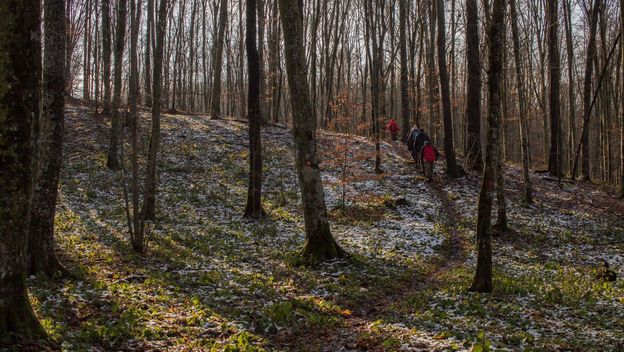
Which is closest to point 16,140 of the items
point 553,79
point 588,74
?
point 553,79

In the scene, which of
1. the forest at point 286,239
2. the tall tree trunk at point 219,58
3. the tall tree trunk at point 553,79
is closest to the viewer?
the forest at point 286,239

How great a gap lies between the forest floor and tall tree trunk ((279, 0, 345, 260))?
0.58m

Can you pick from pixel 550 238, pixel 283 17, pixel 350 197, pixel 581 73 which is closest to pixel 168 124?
pixel 350 197

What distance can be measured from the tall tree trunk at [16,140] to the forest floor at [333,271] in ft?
2.18

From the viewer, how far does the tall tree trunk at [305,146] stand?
1048 centimetres

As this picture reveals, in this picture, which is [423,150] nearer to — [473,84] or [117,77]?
[473,84]

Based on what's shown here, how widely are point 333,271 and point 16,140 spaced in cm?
667

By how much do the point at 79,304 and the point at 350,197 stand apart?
39.8ft

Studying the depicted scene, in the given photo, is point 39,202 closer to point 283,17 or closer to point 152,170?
point 152,170

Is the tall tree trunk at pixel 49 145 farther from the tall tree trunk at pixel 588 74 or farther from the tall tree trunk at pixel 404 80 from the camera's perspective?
the tall tree trunk at pixel 588 74

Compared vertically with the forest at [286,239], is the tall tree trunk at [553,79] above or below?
above

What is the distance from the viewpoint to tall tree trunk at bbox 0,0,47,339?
4672mm

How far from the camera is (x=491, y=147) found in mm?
8273

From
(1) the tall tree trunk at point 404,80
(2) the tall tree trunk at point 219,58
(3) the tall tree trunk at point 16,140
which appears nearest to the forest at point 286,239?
(3) the tall tree trunk at point 16,140
